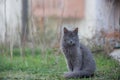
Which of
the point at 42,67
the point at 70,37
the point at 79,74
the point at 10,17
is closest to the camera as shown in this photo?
the point at 79,74

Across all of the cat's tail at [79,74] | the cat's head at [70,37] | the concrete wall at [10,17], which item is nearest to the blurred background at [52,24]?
the concrete wall at [10,17]

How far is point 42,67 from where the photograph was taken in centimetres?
474

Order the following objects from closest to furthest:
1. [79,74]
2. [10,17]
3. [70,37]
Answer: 1. [79,74]
2. [70,37]
3. [10,17]

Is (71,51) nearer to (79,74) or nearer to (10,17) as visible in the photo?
(79,74)

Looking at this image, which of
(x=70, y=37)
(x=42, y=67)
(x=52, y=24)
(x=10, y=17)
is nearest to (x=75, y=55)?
(x=70, y=37)

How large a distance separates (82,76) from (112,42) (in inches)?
82.3

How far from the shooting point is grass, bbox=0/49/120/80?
4047 millimetres

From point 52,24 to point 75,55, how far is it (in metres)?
2.33

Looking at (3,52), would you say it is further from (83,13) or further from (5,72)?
(83,13)

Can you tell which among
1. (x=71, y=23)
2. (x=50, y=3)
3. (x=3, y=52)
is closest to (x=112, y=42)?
(x=71, y=23)

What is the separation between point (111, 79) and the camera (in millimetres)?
3809

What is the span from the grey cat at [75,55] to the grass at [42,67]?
14cm

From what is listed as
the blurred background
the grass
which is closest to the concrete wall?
the blurred background

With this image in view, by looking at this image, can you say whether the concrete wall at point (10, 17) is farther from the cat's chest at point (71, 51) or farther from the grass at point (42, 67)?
the cat's chest at point (71, 51)
